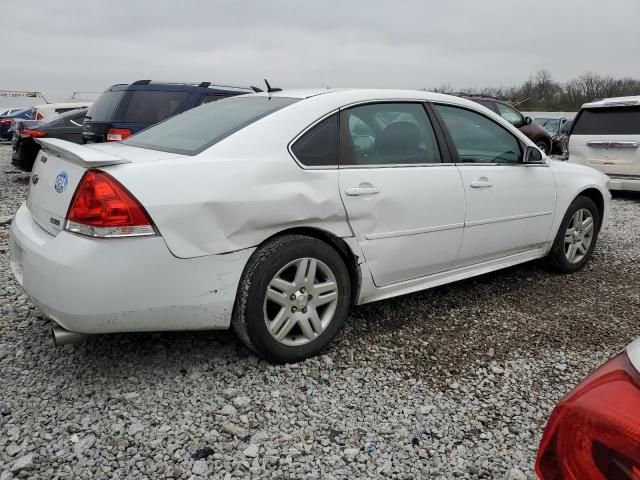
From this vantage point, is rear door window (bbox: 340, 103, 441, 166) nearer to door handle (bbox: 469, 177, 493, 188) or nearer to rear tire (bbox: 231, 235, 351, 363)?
door handle (bbox: 469, 177, 493, 188)

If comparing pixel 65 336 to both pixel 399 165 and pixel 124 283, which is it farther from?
pixel 399 165

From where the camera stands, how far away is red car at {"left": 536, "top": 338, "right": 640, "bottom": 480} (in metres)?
0.99

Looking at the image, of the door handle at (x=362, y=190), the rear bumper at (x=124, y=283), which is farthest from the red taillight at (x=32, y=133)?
the door handle at (x=362, y=190)

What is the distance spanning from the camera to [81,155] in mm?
2428

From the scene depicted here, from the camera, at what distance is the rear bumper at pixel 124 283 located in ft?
7.40

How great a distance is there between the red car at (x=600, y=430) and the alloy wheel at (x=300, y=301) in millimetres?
1698

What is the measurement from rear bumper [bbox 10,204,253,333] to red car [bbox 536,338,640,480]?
1.68 metres

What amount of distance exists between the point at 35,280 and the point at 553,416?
2215 millimetres

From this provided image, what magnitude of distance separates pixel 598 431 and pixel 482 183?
2678mm

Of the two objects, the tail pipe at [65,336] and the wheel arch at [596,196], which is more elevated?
the wheel arch at [596,196]

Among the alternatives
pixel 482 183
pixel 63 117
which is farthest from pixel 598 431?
pixel 63 117

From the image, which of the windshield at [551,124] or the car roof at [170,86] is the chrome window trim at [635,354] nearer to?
the car roof at [170,86]

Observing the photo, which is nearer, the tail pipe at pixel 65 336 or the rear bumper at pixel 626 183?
the tail pipe at pixel 65 336

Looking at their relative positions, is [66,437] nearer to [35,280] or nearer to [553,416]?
[35,280]
